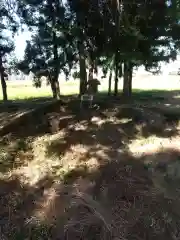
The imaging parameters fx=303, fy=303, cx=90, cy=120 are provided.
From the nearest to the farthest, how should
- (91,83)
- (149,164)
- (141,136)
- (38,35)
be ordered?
1. (149,164)
2. (141,136)
3. (91,83)
4. (38,35)

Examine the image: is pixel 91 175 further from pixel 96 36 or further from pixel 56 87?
pixel 56 87

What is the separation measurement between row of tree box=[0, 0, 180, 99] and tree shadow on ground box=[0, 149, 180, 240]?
403 centimetres

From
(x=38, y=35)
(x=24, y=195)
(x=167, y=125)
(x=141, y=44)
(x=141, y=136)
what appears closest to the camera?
(x=24, y=195)

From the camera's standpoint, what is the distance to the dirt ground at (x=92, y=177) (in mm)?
4777

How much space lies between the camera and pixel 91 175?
5.76 meters

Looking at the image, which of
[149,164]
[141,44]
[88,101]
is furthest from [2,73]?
[149,164]

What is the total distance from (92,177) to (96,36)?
675cm

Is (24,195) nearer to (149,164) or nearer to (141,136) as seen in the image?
(149,164)

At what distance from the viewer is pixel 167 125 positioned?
7.76m

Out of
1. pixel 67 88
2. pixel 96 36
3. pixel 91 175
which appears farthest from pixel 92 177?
pixel 67 88

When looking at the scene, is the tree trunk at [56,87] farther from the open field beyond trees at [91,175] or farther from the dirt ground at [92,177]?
the dirt ground at [92,177]

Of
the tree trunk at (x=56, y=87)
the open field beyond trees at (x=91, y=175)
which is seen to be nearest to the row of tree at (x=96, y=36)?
the tree trunk at (x=56, y=87)

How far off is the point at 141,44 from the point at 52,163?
8.24 metres

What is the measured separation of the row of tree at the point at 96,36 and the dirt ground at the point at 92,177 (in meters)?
2.79
